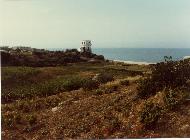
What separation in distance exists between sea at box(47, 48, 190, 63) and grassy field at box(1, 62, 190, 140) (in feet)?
0.52

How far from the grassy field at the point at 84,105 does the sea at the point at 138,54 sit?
158 mm

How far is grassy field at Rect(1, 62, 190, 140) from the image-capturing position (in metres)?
7.32

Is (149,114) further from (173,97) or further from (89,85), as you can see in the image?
(89,85)

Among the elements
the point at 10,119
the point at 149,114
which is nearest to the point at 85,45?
the point at 149,114

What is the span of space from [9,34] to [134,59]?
7.57 ft

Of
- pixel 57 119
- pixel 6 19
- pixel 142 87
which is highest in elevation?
pixel 6 19

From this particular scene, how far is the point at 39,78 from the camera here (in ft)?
28.2

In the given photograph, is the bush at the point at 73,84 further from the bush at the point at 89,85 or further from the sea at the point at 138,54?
the sea at the point at 138,54

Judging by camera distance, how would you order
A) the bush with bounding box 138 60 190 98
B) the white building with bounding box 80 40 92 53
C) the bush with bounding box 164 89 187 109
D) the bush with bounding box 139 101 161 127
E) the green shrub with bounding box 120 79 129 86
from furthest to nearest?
the green shrub with bounding box 120 79 129 86
the bush with bounding box 138 60 190 98
the white building with bounding box 80 40 92 53
the bush with bounding box 164 89 187 109
the bush with bounding box 139 101 161 127

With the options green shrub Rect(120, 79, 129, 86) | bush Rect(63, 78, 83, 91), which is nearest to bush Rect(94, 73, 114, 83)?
green shrub Rect(120, 79, 129, 86)

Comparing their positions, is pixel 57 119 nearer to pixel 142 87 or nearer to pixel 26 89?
pixel 26 89

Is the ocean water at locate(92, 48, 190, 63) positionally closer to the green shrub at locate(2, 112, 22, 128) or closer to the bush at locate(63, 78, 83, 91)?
the bush at locate(63, 78, 83, 91)

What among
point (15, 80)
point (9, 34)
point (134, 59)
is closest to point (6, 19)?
point (9, 34)

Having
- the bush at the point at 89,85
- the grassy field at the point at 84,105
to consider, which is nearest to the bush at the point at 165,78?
the grassy field at the point at 84,105
